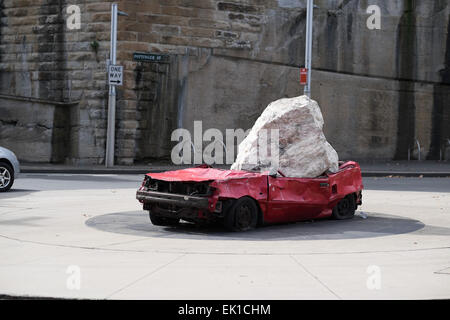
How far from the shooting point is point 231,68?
82.9 feet

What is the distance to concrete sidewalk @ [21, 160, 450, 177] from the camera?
71.1 ft

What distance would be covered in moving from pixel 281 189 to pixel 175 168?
13465mm

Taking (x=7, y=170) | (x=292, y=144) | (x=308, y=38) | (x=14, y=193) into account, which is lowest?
(x=14, y=193)

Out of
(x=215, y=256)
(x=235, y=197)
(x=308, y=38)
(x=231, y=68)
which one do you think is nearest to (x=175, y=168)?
(x=231, y=68)

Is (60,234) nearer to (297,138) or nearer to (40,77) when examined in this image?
(297,138)

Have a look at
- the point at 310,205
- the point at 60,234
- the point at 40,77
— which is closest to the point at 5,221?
the point at 60,234

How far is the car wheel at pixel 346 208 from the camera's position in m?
11.2

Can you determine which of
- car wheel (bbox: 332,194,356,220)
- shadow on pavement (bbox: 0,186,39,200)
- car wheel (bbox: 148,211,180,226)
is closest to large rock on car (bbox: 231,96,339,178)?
car wheel (bbox: 332,194,356,220)

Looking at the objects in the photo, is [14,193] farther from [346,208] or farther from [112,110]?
[112,110]

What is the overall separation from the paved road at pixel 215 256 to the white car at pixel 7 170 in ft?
7.60

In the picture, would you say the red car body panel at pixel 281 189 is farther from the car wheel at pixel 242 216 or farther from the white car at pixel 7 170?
the white car at pixel 7 170

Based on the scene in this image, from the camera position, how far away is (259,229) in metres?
9.97

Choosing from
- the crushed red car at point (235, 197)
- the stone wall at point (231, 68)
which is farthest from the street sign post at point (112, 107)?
the crushed red car at point (235, 197)

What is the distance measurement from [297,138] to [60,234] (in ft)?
12.4
